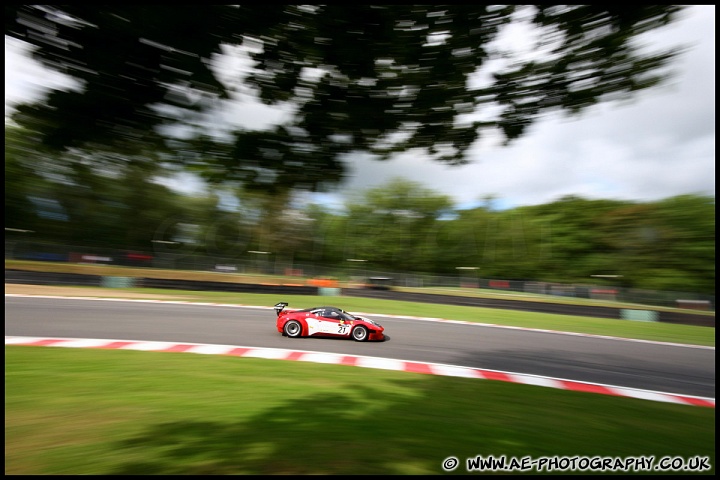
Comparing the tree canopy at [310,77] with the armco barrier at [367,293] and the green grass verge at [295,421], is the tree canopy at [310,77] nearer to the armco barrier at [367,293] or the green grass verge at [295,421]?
the green grass verge at [295,421]

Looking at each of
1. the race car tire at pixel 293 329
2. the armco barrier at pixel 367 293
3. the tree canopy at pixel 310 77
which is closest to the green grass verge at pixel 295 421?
the tree canopy at pixel 310 77

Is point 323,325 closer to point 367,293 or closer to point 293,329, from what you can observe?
point 293,329

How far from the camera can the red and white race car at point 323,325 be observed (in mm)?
10031

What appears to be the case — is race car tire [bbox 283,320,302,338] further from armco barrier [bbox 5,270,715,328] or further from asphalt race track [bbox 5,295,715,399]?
armco barrier [bbox 5,270,715,328]

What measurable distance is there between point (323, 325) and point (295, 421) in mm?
5728

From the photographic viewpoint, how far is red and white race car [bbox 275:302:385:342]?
10.0 meters

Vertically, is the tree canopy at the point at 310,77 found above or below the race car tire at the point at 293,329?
above

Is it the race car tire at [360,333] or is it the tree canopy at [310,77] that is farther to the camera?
the race car tire at [360,333]

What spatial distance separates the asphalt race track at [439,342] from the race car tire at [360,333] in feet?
0.85

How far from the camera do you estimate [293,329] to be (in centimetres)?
1004

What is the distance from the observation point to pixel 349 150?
2.12m

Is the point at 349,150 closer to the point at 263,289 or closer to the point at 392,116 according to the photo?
the point at 392,116

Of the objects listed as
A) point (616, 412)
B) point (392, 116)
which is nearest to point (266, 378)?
point (616, 412)

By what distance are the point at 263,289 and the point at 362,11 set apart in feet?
68.2
